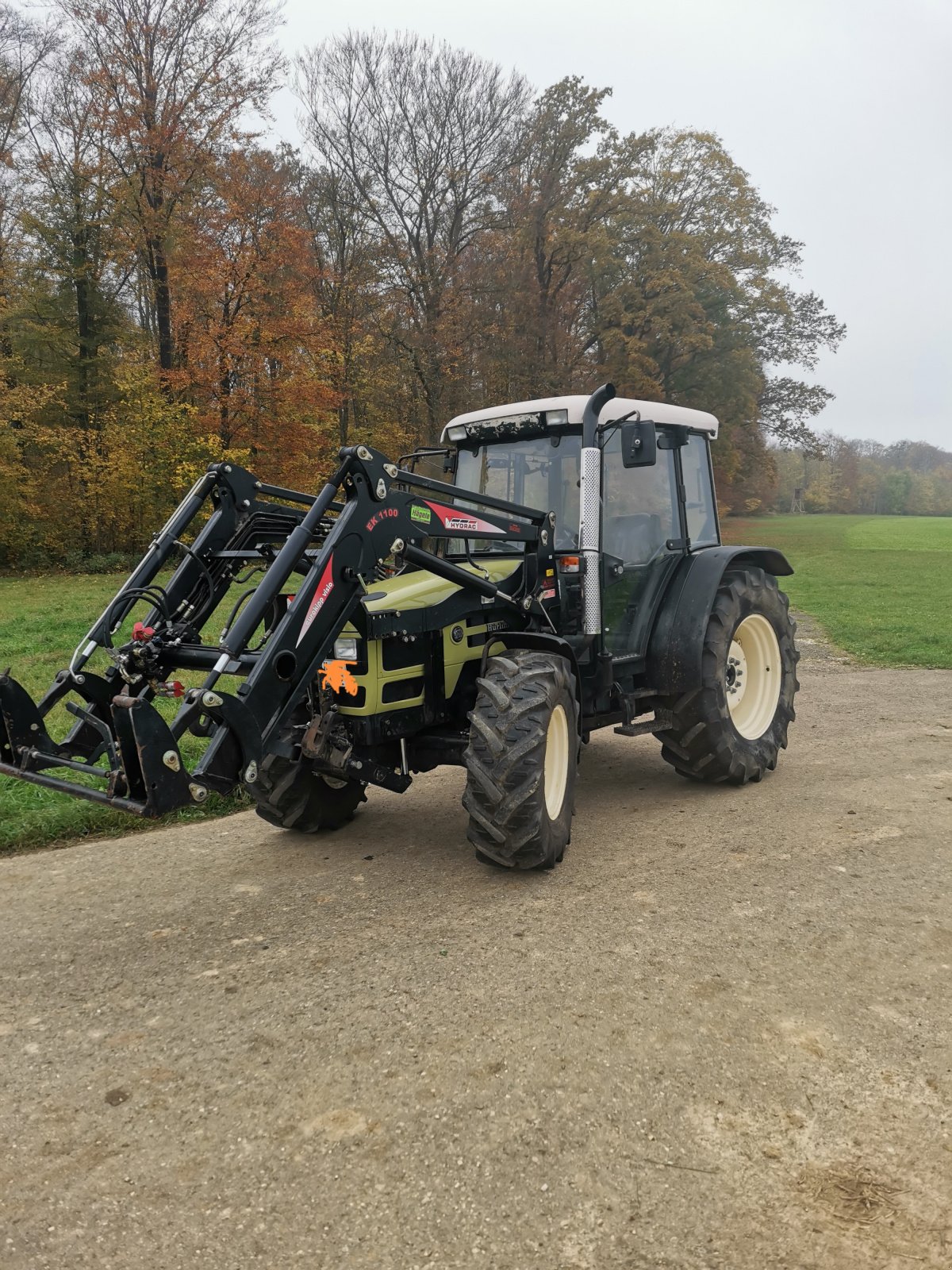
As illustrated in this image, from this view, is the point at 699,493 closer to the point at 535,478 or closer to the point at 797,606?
the point at 535,478

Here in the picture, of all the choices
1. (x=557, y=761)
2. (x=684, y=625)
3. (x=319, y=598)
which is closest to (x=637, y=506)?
(x=684, y=625)

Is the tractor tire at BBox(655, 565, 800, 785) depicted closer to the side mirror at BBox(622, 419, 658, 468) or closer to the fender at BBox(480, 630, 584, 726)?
the fender at BBox(480, 630, 584, 726)

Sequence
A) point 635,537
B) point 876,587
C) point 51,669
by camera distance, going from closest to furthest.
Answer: point 635,537, point 51,669, point 876,587

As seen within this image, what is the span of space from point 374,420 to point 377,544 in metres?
21.7

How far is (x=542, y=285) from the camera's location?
27.8 metres

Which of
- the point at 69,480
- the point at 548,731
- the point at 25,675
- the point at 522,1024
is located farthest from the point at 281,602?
the point at 69,480

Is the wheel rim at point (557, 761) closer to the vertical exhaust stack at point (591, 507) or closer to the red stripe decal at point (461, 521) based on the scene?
the vertical exhaust stack at point (591, 507)

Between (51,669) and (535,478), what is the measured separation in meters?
6.93

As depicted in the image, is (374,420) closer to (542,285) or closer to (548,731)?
(542,285)

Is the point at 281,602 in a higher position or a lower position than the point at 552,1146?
higher

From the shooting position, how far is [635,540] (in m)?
5.45

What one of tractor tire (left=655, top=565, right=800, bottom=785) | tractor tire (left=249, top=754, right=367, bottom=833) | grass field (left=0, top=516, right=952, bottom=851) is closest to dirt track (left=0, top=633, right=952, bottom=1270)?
tractor tire (left=249, top=754, right=367, bottom=833)

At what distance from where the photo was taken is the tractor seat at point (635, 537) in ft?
17.1

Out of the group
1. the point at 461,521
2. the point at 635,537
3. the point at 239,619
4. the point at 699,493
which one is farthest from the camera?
the point at 699,493
